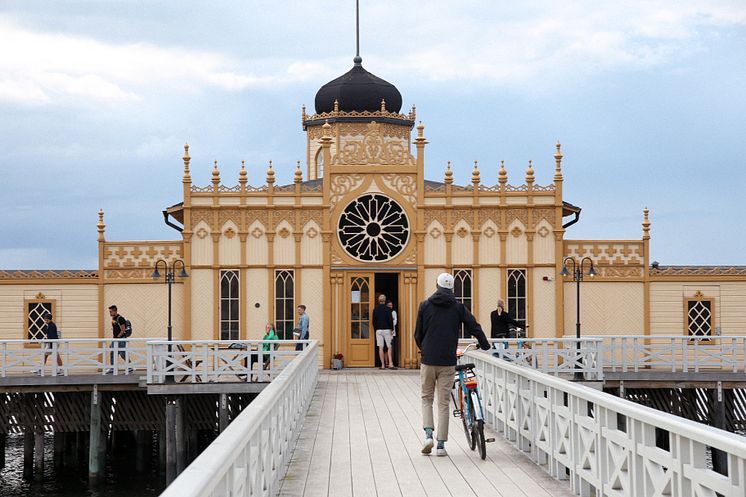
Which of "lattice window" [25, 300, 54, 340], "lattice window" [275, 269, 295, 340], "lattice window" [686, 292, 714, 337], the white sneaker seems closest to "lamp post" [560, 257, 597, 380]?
"lattice window" [686, 292, 714, 337]

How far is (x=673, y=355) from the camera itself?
23734mm

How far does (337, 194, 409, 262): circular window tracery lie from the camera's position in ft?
89.7

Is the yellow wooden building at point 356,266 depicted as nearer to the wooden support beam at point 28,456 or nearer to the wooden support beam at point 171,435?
the wooden support beam at point 28,456

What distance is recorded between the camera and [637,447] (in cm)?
766

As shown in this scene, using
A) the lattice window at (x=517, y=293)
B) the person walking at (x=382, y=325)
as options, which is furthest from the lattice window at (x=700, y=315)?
the person walking at (x=382, y=325)

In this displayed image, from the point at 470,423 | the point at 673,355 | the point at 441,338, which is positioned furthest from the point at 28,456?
the point at 441,338

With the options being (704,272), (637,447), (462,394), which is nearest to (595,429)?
(637,447)

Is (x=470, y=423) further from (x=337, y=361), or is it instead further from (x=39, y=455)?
(x=39, y=455)

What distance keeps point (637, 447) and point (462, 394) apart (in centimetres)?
488

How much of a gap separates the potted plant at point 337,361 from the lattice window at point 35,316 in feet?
23.4

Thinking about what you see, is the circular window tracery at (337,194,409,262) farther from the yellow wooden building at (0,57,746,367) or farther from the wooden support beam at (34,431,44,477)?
the wooden support beam at (34,431,44,477)

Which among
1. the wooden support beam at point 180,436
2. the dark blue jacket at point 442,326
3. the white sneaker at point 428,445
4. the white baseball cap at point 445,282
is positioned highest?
the white baseball cap at point 445,282

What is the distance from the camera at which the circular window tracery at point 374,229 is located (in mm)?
27328

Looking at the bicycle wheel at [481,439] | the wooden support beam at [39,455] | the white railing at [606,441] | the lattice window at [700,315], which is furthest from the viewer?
the lattice window at [700,315]
